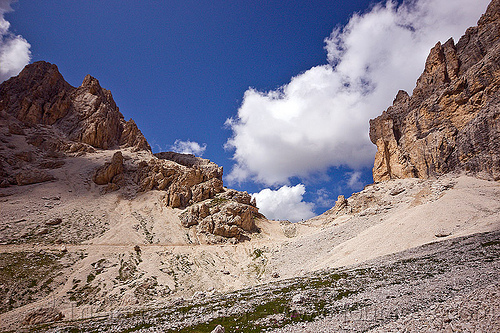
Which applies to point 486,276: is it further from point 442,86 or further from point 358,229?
point 442,86

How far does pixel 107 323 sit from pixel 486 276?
1533 inches

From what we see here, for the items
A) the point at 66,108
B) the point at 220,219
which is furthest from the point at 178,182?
the point at 66,108

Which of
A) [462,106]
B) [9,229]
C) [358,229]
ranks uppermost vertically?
[462,106]

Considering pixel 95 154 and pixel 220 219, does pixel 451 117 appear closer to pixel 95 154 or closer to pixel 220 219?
pixel 220 219

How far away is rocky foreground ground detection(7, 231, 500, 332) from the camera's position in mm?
13836

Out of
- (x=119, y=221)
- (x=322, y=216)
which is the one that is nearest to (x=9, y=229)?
(x=119, y=221)

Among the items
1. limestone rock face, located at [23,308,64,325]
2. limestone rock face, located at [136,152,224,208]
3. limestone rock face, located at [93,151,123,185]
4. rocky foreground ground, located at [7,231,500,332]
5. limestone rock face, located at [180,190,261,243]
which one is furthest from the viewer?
limestone rock face, located at [93,151,123,185]

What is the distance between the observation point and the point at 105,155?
12494 centimetres

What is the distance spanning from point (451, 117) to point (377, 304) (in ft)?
305

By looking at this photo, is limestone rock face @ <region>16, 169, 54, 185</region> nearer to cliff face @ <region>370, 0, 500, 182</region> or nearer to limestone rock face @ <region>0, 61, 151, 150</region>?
limestone rock face @ <region>0, 61, 151, 150</region>

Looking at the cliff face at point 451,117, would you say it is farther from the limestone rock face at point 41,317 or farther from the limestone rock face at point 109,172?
the limestone rock face at point 109,172

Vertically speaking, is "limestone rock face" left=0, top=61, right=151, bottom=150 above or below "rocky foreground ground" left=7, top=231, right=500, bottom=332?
above

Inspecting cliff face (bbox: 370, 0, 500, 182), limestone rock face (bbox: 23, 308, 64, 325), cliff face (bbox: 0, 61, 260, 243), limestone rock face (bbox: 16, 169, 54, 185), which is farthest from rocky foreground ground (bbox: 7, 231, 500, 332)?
limestone rock face (bbox: 16, 169, 54, 185)

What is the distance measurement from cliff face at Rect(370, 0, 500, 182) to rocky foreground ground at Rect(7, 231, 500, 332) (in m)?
51.1
